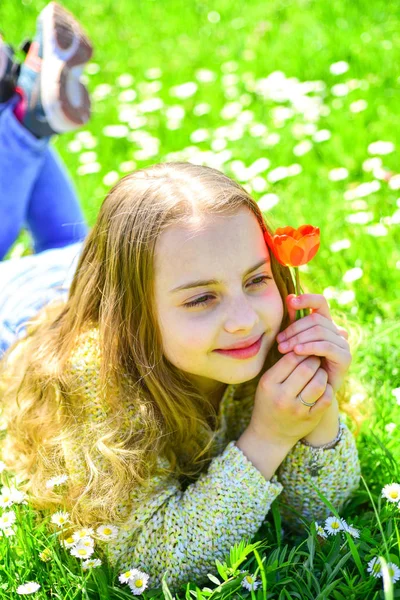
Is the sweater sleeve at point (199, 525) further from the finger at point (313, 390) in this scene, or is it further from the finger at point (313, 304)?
the finger at point (313, 304)

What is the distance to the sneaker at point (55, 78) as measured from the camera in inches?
88.6

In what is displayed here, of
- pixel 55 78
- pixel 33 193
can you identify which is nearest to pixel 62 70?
pixel 55 78

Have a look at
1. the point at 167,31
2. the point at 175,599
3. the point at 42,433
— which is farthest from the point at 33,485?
the point at 167,31

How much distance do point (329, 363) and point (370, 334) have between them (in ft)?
1.91

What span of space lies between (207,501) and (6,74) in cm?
139

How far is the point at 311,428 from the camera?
5.04 feet

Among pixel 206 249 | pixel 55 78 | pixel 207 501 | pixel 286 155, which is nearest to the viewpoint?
pixel 206 249

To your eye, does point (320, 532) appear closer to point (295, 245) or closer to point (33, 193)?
point (295, 245)

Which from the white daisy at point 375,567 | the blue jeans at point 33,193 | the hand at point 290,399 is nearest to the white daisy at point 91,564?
the hand at point 290,399

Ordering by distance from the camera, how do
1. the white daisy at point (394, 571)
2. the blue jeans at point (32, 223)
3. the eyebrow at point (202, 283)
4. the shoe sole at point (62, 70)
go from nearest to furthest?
the white daisy at point (394, 571) < the eyebrow at point (202, 283) < the blue jeans at point (32, 223) < the shoe sole at point (62, 70)

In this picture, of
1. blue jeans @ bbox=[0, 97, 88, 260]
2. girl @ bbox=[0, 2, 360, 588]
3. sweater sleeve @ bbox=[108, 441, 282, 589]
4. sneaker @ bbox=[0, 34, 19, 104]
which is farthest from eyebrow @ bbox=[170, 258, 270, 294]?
sneaker @ bbox=[0, 34, 19, 104]

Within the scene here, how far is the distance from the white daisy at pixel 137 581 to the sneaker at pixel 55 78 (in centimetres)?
126

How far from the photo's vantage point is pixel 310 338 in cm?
151

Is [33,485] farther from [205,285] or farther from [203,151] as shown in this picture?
[203,151]
